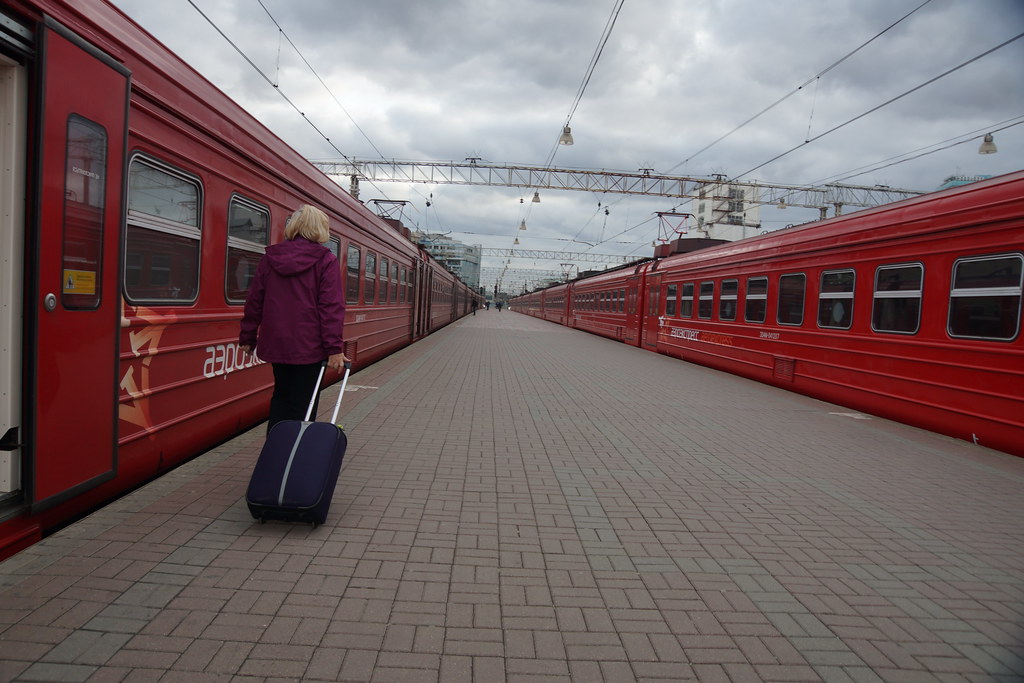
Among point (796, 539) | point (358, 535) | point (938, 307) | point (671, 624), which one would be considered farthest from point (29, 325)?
point (938, 307)

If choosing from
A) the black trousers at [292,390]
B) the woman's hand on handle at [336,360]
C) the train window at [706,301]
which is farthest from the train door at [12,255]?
the train window at [706,301]

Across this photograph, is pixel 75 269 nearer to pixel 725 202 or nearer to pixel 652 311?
pixel 652 311

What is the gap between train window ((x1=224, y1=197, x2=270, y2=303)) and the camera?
5215 mm

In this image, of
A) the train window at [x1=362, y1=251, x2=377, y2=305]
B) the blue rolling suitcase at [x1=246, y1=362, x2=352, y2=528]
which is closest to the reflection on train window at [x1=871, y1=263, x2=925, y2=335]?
the blue rolling suitcase at [x1=246, y1=362, x2=352, y2=528]

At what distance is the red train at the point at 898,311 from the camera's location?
259 inches

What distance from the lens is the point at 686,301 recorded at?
1609cm

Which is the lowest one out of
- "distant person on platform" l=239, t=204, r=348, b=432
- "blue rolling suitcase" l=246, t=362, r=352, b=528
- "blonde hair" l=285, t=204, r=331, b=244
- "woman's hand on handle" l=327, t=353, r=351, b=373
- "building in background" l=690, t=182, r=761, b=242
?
"blue rolling suitcase" l=246, t=362, r=352, b=528

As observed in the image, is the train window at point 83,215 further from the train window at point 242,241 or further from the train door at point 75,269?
the train window at point 242,241

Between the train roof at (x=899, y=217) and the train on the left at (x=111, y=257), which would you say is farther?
the train roof at (x=899, y=217)

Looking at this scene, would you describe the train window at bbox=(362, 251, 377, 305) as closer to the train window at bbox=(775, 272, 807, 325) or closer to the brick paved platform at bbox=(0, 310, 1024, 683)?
the brick paved platform at bbox=(0, 310, 1024, 683)

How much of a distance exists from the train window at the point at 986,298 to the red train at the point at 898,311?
1 cm

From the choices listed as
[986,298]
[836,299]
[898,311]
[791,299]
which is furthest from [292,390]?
[791,299]

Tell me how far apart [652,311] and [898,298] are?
11140 mm

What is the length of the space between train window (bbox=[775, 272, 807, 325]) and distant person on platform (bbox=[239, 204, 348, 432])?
901 centimetres
